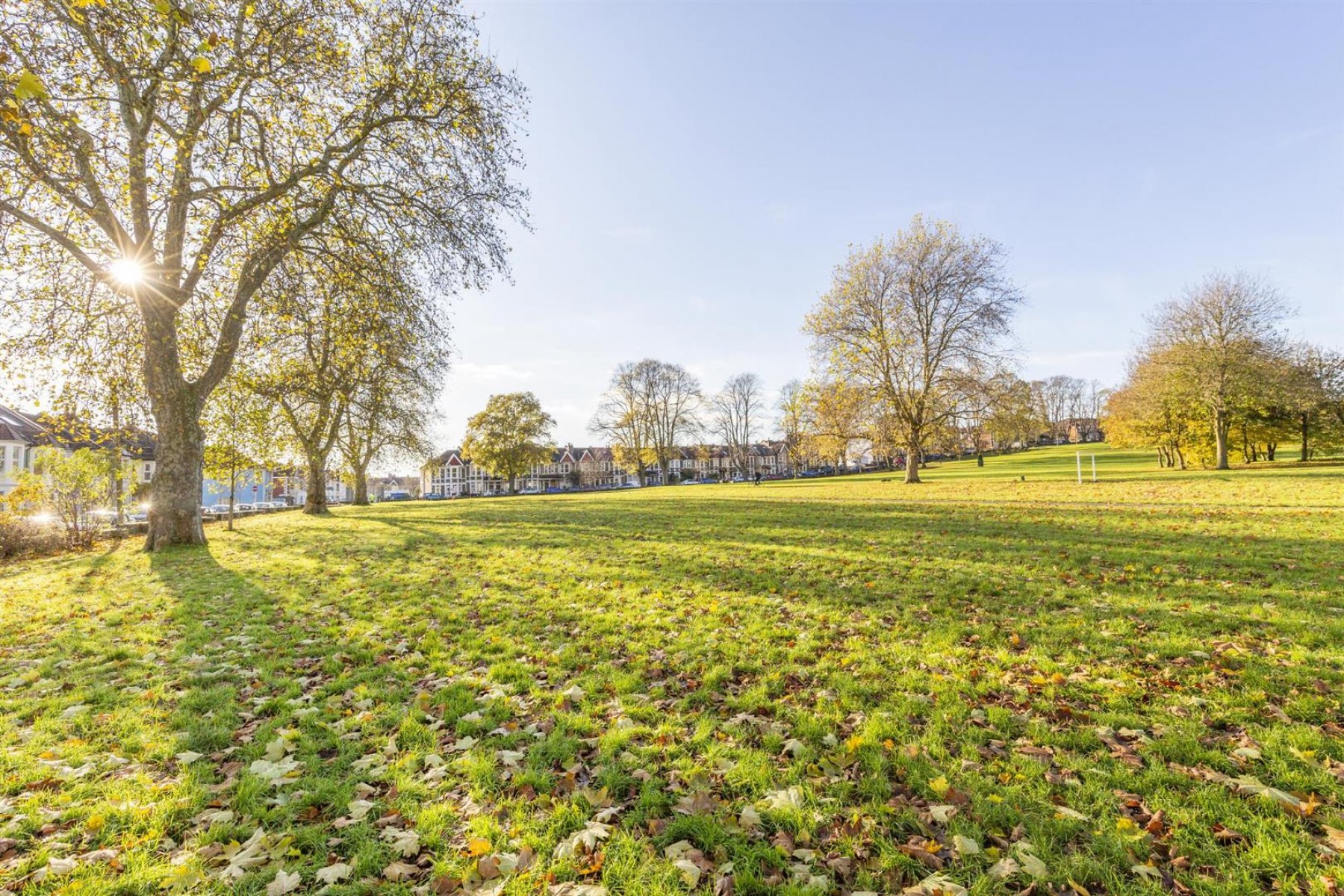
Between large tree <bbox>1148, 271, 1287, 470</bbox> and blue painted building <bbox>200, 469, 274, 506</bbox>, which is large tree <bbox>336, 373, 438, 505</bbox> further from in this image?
large tree <bbox>1148, 271, 1287, 470</bbox>

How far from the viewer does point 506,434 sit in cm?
6431

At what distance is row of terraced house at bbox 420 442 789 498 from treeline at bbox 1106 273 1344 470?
232ft

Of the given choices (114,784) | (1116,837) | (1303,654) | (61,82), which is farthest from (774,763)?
(61,82)

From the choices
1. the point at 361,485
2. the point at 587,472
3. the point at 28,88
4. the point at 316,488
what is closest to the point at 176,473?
the point at 28,88

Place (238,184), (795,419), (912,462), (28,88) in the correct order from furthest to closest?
(795,419) < (912,462) < (238,184) < (28,88)

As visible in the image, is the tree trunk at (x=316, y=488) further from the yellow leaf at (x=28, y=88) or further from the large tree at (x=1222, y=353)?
the large tree at (x=1222, y=353)

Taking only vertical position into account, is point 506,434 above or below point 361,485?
above

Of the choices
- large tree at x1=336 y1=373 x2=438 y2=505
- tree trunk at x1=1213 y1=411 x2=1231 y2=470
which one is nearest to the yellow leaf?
large tree at x1=336 y1=373 x2=438 y2=505

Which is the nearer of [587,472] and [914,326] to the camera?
[914,326]

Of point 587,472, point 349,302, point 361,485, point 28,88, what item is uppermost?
point 349,302

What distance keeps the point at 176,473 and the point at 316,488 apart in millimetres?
17254

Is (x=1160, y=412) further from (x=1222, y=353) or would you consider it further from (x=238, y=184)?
(x=238, y=184)

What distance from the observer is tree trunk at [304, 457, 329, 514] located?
30141 millimetres

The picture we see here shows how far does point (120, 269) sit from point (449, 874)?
1705cm
